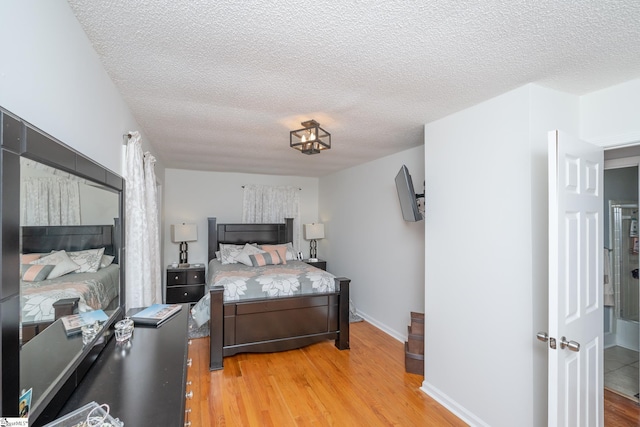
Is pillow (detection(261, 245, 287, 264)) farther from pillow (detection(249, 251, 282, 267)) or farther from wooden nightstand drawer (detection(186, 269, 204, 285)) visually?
wooden nightstand drawer (detection(186, 269, 204, 285))

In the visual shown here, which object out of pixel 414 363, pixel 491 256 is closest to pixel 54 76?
pixel 491 256

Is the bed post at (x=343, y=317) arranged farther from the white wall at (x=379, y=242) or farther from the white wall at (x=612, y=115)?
the white wall at (x=612, y=115)

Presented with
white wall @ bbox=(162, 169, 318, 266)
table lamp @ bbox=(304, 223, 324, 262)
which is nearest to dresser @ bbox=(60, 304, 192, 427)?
white wall @ bbox=(162, 169, 318, 266)

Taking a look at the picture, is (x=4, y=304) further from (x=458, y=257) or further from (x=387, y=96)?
(x=458, y=257)

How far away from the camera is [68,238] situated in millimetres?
1092

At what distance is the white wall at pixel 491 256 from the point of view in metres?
1.86

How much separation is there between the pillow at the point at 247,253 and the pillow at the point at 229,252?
76 mm

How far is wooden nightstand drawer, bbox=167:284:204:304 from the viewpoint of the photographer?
4.65 metres

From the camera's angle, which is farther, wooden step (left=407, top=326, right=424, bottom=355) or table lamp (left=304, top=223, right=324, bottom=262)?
table lamp (left=304, top=223, right=324, bottom=262)

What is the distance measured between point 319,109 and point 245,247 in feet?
10.4

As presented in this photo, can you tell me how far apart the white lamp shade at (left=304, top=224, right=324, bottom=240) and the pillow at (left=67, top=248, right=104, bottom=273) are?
431 centimetres

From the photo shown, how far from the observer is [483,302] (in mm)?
2129

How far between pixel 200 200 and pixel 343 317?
3267 millimetres

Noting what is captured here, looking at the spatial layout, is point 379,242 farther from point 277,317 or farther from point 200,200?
point 200,200
